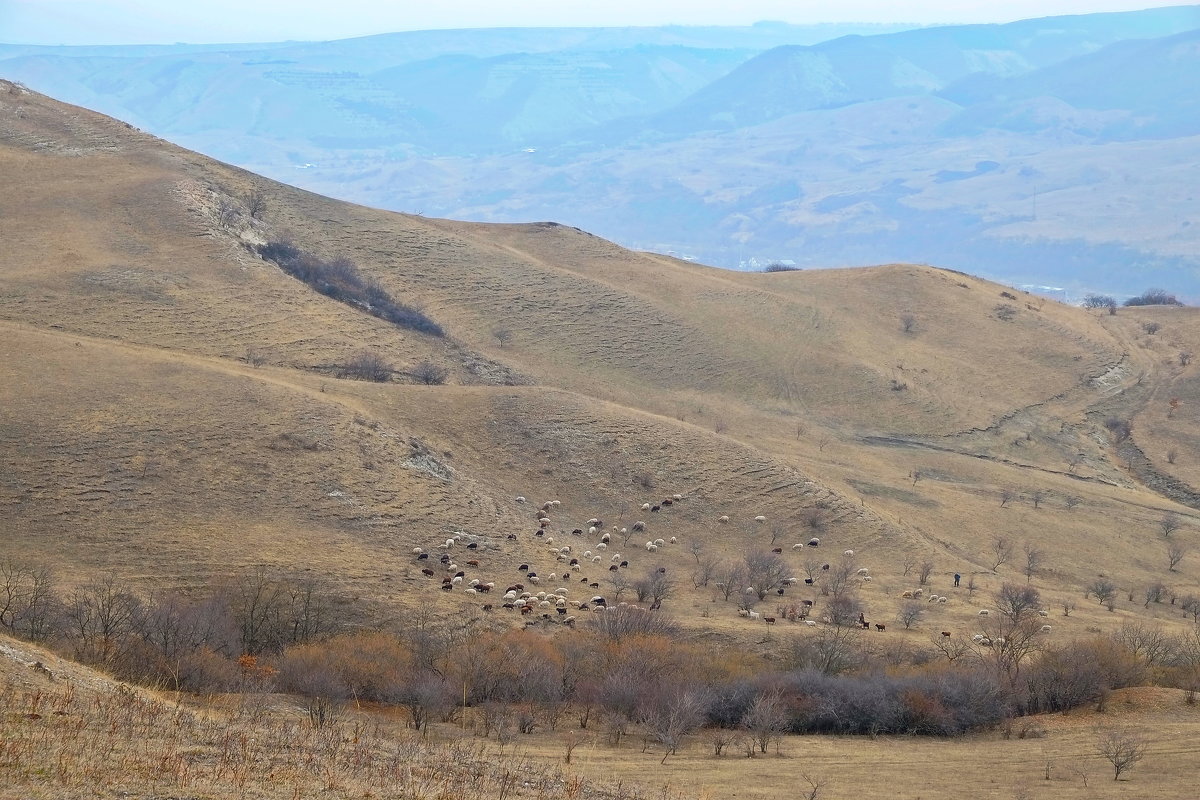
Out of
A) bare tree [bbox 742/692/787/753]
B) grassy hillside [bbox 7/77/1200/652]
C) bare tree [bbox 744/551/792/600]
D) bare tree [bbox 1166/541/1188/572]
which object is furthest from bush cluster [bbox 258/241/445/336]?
bare tree [bbox 742/692/787/753]

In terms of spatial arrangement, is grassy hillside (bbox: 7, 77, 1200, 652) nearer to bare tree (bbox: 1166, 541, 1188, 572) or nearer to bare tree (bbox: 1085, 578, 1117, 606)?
bare tree (bbox: 1166, 541, 1188, 572)

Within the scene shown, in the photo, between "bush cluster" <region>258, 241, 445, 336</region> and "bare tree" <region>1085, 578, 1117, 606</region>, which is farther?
"bush cluster" <region>258, 241, 445, 336</region>

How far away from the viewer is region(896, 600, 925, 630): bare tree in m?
39.8

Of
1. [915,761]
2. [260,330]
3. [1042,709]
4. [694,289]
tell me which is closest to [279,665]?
[915,761]

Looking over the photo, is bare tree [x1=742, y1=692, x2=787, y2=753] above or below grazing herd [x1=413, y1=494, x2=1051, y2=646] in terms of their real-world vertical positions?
below

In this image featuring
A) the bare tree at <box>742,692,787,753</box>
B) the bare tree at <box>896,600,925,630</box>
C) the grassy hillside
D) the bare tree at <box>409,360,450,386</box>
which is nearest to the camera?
the bare tree at <box>742,692,787,753</box>

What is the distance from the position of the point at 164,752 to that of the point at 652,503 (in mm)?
33692

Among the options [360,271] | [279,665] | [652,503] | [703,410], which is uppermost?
[360,271]

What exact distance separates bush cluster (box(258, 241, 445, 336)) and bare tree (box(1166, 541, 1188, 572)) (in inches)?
1760

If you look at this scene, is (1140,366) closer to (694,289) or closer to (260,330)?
(694,289)

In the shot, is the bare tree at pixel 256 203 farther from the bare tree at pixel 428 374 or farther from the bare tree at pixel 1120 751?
the bare tree at pixel 1120 751

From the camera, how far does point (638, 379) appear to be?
76.2 meters

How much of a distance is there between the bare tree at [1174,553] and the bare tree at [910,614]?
70.4ft

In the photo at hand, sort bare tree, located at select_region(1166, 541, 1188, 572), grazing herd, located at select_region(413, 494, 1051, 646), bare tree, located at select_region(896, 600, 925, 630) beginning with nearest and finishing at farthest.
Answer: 1. grazing herd, located at select_region(413, 494, 1051, 646)
2. bare tree, located at select_region(896, 600, 925, 630)
3. bare tree, located at select_region(1166, 541, 1188, 572)
